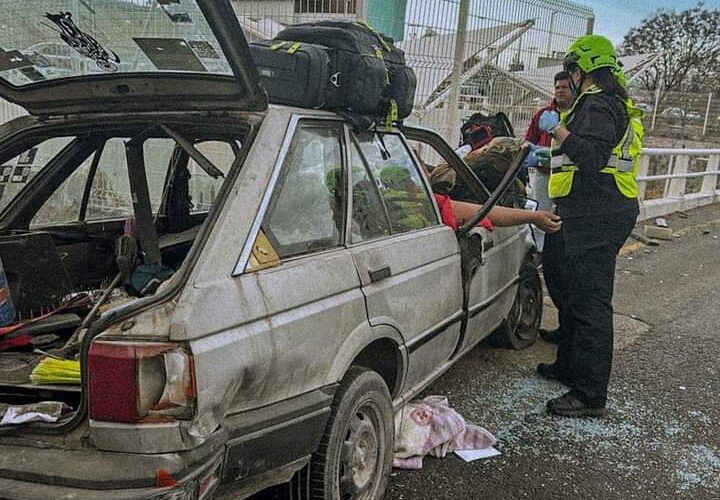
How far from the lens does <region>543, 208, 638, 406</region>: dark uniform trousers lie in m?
3.96

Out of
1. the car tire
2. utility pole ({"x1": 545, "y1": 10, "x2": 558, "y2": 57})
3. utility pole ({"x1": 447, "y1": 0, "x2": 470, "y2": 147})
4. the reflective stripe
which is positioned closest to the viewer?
the reflective stripe

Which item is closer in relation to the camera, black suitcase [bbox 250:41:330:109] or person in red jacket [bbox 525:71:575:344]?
black suitcase [bbox 250:41:330:109]

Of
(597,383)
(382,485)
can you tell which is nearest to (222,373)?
(382,485)

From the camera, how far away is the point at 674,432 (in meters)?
3.82

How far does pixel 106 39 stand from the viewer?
8.16ft

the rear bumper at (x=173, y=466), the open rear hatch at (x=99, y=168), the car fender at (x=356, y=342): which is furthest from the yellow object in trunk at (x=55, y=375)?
the car fender at (x=356, y=342)

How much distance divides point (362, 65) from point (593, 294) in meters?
2.08

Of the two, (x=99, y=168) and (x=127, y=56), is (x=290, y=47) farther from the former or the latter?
(x=99, y=168)

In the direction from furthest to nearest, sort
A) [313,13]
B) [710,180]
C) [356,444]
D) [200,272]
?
1. [710,180]
2. [313,13]
3. [356,444]
4. [200,272]

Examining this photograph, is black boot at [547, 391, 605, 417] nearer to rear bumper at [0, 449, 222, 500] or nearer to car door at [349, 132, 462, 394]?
car door at [349, 132, 462, 394]

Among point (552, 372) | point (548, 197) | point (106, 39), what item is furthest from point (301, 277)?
point (548, 197)

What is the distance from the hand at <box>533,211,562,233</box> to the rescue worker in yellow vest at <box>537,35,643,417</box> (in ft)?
0.21

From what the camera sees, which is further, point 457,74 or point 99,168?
point 457,74

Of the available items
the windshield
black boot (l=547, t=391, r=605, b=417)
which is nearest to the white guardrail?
black boot (l=547, t=391, r=605, b=417)
